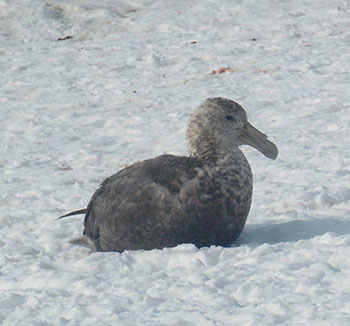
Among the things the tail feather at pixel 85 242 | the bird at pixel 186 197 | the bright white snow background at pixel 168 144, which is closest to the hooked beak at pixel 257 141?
the bird at pixel 186 197

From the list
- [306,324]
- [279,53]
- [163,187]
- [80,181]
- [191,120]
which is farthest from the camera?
[279,53]

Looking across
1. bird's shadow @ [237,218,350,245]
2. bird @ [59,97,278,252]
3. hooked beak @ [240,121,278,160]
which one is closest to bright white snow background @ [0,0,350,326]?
bird's shadow @ [237,218,350,245]

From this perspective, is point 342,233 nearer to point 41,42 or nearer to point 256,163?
point 256,163

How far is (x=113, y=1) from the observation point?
1285 cm

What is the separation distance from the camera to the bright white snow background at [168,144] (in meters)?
4.29

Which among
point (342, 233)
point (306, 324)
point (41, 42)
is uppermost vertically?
point (306, 324)

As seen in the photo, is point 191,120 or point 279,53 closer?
point 191,120

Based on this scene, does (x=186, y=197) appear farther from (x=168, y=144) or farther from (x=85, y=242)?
(x=168, y=144)

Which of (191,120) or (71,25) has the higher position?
(191,120)

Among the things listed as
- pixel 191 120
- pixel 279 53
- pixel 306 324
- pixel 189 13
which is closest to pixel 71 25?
pixel 189 13

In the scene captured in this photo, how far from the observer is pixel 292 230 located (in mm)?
5488

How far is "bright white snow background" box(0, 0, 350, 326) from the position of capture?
14.1 ft

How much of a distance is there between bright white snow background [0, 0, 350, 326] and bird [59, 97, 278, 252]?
171 millimetres

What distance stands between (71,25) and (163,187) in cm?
→ 737
